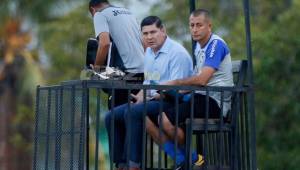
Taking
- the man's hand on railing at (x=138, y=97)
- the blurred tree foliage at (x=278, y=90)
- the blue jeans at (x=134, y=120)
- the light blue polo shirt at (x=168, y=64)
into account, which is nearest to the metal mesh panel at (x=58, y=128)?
the blue jeans at (x=134, y=120)

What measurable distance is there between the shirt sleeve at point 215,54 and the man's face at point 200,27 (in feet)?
0.34

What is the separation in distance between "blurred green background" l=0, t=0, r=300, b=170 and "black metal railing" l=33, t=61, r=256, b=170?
645 cm

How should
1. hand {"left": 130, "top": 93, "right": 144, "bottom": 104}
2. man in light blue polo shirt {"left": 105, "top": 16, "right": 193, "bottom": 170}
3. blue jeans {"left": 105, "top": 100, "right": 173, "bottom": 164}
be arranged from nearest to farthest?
1. blue jeans {"left": 105, "top": 100, "right": 173, "bottom": 164}
2. man in light blue polo shirt {"left": 105, "top": 16, "right": 193, "bottom": 170}
3. hand {"left": 130, "top": 93, "right": 144, "bottom": 104}

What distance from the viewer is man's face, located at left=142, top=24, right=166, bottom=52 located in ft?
28.4

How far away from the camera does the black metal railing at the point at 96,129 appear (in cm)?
791

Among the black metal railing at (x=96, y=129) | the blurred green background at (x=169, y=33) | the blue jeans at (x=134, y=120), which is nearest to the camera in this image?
the black metal railing at (x=96, y=129)

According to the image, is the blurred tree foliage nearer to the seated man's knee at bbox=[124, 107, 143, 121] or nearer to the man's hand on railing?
the man's hand on railing

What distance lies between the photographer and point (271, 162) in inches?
598

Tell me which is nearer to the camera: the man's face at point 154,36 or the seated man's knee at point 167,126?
the seated man's knee at point 167,126

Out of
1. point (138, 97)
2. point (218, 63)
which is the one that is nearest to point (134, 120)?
point (138, 97)

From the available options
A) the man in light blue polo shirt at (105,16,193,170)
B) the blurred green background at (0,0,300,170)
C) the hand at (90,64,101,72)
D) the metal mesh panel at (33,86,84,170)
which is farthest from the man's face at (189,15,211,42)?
the blurred green background at (0,0,300,170)

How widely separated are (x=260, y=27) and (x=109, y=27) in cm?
952

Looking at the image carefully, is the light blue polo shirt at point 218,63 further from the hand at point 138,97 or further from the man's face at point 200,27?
the hand at point 138,97

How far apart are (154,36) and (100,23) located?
2.10 feet
